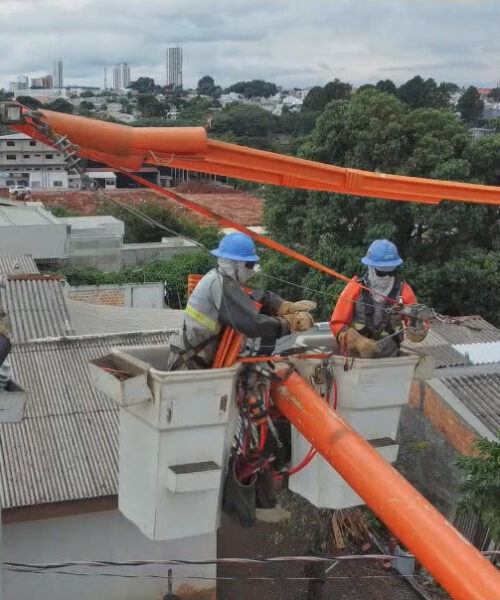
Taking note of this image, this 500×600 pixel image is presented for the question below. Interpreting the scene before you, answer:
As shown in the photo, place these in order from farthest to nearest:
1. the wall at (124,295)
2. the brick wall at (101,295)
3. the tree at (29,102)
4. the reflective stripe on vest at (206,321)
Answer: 1. the wall at (124,295)
2. the brick wall at (101,295)
3. the reflective stripe on vest at (206,321)
4. the tree at (29,102)

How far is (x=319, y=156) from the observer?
22.8 m

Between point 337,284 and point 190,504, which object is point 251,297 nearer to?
point 190,504

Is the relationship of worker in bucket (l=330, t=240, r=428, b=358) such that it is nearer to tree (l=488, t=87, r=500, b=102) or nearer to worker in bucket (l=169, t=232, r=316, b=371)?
worker in bucket (l=169, t=232, r=316, b=371)

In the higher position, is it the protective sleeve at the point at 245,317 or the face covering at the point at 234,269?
the face covering at the point at 234,269

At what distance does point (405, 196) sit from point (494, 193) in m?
0.72

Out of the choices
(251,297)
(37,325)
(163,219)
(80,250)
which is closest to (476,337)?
(37,325)

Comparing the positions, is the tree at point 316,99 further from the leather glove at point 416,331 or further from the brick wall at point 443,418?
the leather glove at point 416,331

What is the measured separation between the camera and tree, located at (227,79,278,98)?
18162 cm

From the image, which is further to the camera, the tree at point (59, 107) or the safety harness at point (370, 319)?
the safety harness at point (370, 319)

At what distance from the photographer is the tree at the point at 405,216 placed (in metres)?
21.3

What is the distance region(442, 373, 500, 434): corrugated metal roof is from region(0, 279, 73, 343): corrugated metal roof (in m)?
6.60

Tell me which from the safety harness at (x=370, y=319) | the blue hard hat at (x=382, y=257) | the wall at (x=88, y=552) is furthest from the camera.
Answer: the wall at (x=88, y=552)

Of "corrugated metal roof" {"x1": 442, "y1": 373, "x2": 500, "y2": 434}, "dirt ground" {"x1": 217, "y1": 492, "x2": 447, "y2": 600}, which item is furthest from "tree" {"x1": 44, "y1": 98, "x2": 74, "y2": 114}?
"corrugated metal roof" {"x1": 442, "y1": 373, "x2": 500, "y2": 434}

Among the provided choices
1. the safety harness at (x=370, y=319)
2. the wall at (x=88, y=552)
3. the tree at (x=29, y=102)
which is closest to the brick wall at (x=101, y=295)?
the wall at (x=88, y=552)
